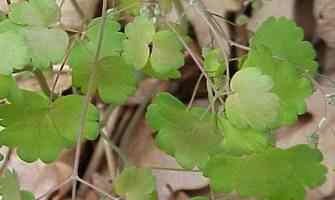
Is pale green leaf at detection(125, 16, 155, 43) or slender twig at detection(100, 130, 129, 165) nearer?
pale green leaf at detection(125, 16, 155, 43)

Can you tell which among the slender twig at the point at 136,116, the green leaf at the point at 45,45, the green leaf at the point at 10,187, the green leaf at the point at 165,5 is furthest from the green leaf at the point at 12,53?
the slender twig at the point at 136,116

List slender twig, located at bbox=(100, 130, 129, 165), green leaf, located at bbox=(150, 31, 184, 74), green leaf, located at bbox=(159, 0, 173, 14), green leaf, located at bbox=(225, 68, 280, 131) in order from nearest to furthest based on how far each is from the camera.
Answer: green leaf, located at bbox=(225, 68, 280, 131), green leaf, located at bbox=(150, 31, 184, 74), slender twig, located at bbox=(100, 130, 129, 165), green leaf, located at bbox=(159, 0, 173, 14)

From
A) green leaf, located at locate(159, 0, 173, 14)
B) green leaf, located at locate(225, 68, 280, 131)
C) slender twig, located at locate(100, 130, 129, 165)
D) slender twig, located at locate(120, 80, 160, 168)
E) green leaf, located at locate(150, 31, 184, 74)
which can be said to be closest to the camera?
green leaf, located at locate(225, 68, 280, 131)

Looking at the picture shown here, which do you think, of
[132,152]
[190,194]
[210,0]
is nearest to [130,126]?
[132,152]

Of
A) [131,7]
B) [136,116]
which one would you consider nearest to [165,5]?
[131,7]

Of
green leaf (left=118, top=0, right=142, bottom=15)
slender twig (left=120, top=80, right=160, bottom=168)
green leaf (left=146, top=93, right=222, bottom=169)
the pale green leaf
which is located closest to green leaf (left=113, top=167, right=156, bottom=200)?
green leaf (left=146, top=93, right=222, bottom=169)

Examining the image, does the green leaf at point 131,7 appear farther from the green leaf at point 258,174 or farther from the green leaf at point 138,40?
the green leaf at point 258,174

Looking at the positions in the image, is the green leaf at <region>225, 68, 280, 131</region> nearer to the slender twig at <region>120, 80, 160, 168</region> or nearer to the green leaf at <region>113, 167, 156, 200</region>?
the green leaf at <region>113, 167, 156, 200</region>
